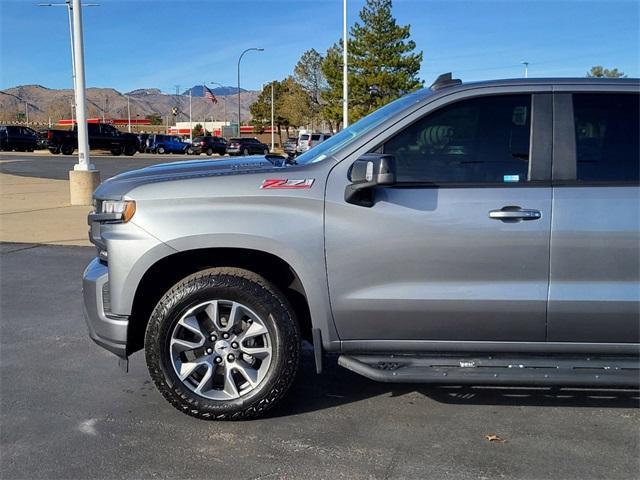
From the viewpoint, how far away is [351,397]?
13.8ft

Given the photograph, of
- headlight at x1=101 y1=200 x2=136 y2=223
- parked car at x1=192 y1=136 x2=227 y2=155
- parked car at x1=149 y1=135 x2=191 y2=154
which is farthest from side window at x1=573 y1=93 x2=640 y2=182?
parked car at x1=149 y1=135 x2=191 y2=154

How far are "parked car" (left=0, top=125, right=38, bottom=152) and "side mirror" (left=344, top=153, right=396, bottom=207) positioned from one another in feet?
159


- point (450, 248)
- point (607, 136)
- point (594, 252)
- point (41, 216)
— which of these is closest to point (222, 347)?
point (450, 248)

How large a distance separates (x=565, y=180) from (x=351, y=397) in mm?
1912

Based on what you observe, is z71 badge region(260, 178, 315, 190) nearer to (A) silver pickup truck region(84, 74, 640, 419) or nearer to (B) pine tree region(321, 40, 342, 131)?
(A) silver pickup truck region(84, 74, 640, 419)

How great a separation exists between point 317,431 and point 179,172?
1745 mm

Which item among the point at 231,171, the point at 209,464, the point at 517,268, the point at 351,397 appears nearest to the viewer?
the point at 209,464

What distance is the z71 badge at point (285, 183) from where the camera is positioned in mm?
3586

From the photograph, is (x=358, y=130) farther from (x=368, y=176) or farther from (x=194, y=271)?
(x=194, y=271)

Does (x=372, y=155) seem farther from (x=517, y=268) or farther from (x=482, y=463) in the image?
(x=482, y=463)

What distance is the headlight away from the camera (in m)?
3.62

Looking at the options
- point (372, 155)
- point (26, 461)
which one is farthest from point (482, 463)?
point (26, 461)

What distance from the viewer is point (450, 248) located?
350 cm

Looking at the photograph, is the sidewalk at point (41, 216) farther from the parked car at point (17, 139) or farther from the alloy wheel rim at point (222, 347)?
the parked car at point (17, 139)
